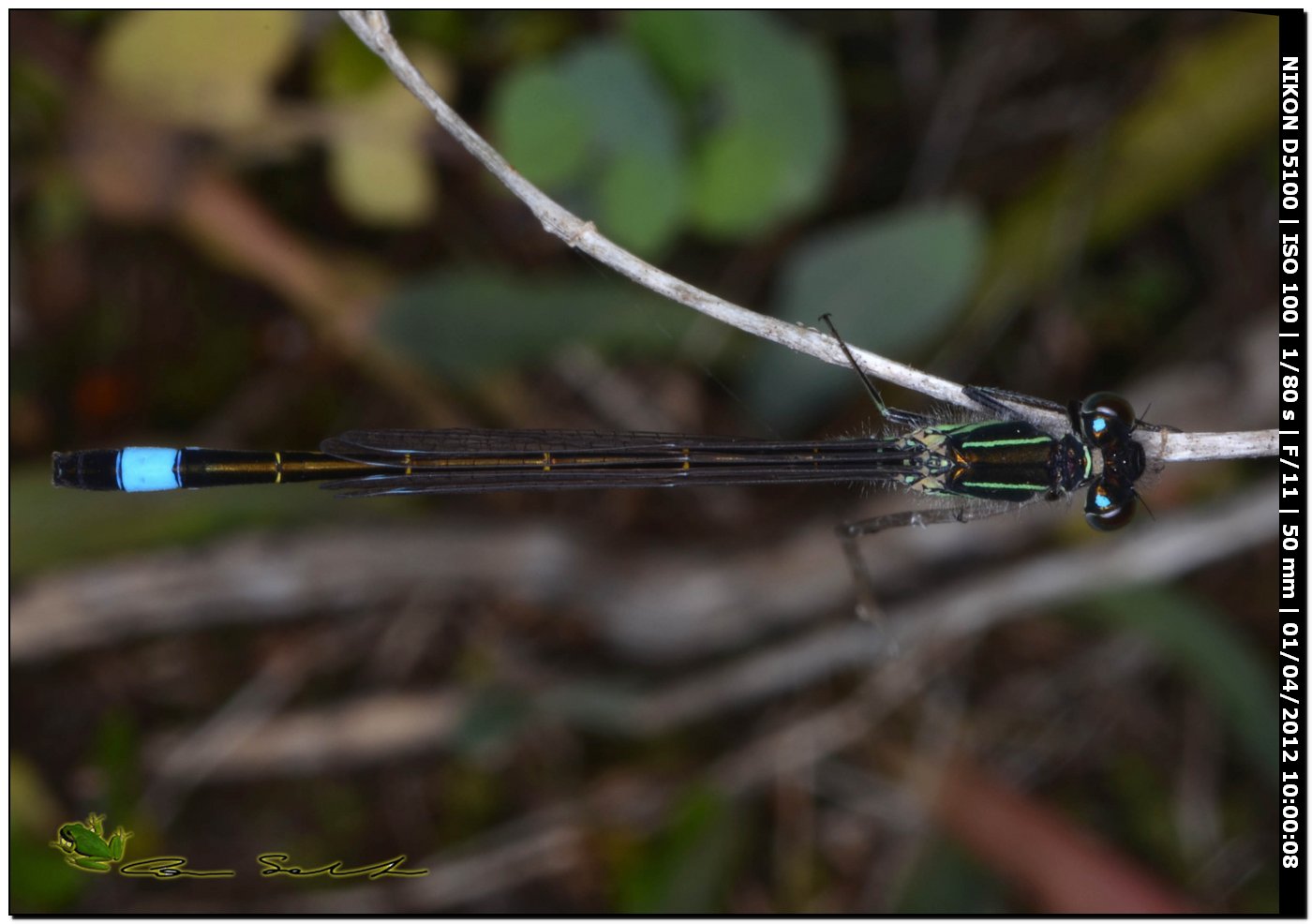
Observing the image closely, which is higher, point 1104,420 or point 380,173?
point 380,173

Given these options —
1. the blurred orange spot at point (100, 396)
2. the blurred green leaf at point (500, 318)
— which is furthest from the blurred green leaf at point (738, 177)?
the blurred orange spot at point (100, 396)

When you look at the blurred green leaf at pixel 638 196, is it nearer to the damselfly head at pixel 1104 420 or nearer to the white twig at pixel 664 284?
the white twig at pixel 664 284

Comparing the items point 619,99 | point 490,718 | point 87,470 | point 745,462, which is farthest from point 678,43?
point 490,718

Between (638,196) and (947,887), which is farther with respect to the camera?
(947,887)

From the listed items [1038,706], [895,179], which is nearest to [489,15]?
[895,179]

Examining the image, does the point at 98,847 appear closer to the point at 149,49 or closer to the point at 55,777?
the point at 55,777

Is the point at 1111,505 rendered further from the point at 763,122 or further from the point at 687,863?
the point at 687,863

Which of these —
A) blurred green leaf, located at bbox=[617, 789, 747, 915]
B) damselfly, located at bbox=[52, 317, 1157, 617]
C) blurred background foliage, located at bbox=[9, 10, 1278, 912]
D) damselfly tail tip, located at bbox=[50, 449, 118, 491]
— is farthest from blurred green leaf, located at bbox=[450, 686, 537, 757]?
damselfly tail tip, located at bbox=[50, 449, 118, 491]

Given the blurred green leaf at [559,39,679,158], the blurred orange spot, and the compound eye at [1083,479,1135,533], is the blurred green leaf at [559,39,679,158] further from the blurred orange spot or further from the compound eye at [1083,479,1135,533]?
the blurred orange spot

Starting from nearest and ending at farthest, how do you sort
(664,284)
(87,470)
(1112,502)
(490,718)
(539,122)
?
(664,284) < (1112,502) < (87,470) < (539,122) < (490,718)
